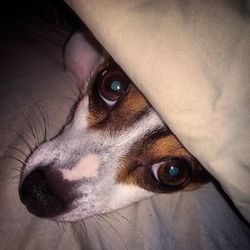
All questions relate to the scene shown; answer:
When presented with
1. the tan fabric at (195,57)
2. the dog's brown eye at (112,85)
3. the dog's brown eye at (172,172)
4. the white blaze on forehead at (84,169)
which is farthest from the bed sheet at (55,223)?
the tan fabric at (195,57)

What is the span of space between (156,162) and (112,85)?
0.48 metres

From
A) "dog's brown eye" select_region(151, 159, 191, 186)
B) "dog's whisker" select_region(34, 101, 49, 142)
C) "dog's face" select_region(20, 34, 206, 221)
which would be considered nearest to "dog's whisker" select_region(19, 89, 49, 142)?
"dog's whisker" select_region(34, 101, 49, 142)

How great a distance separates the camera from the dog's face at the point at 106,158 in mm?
1527

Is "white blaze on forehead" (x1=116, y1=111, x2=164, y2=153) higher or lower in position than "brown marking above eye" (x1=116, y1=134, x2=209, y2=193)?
higher

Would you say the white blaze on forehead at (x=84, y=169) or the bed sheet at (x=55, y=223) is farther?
the white blaze on forehead at (x=84, y=169)

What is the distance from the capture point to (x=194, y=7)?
40.8 inches

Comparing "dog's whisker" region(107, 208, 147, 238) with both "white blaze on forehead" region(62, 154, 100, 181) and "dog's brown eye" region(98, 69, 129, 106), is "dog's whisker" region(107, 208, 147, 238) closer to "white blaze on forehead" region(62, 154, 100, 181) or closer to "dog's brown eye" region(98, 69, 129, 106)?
"white blaze on forehead" region(62, 154, 100, 181)

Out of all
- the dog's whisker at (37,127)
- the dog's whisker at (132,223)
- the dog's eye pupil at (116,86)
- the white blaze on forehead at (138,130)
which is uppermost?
the dog's whisker at (37,127)

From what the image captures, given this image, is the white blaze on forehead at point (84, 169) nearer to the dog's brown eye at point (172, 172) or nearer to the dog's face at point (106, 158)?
the dog's face at point (106, 158)

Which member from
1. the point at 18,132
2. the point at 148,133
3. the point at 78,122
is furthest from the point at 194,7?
the point at 18,132

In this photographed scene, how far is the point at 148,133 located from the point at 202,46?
615mm

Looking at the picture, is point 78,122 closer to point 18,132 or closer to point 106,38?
point 18,132

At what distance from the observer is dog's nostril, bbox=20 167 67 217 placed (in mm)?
1412

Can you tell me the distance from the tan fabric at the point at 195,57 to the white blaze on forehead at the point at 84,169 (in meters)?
0.61
